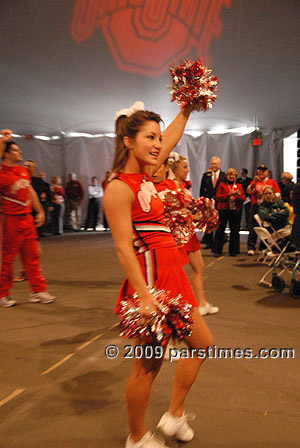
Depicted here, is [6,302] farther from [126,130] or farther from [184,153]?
[184,153]

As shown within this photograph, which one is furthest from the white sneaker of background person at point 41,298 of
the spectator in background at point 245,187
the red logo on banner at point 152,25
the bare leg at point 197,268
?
the spectator in background at point 245,187

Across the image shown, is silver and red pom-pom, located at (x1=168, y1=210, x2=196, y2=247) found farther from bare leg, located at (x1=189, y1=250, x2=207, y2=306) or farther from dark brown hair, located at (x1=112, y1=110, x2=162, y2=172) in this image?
bare leg, located at (x1=189, y1=250, x2=207, y2=306)

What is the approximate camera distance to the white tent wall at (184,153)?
12.8 m

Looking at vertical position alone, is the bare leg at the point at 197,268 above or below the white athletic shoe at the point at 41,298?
above

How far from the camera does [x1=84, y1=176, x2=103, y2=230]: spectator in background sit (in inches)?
550

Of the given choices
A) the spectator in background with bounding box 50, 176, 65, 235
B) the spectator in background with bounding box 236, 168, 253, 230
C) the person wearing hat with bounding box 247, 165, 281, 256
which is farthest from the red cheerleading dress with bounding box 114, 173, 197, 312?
the spectator in background with bounding box 50, 176, 65, 235

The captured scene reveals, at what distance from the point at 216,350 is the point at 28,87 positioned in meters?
9.98

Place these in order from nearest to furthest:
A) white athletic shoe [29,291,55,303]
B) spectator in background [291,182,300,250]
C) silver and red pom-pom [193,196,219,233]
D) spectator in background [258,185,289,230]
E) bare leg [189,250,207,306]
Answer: silver and red pom-pom [193,196,219,233], bare leg [189,250,207,306], spectator in background [291,182,300,250], white athletic shoe [29,291,55,303], spectator in background [258,185,289,230]

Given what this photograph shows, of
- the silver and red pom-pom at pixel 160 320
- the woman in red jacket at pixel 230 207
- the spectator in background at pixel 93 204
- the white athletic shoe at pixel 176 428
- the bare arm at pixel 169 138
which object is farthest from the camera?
the spectator in background at pixel 93 204

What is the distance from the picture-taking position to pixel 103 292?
4941 millimetres

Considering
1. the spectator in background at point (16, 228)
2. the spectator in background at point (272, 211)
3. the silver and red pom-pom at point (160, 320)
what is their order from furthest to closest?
the spectator in background at point (272, 211), the spectator in background at point (16, 228), the silver and red pom-pom at point (160, 320)

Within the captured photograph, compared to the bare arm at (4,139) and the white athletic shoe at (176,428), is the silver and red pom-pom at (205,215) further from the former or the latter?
the bare arm at (4,139)

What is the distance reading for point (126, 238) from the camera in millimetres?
1479

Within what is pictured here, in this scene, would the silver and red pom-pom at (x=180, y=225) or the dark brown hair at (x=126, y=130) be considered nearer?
the dark brown hair at (x=126, y=130)
